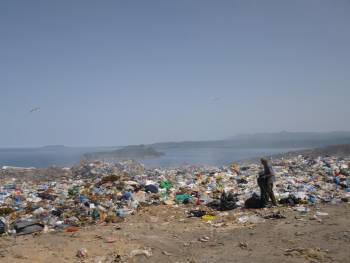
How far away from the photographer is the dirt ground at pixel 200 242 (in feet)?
16.8

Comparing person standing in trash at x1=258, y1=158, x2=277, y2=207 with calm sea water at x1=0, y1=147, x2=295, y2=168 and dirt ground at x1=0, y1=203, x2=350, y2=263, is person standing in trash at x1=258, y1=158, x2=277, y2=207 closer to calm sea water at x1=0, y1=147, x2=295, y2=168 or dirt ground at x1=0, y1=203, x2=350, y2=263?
dirt ground at x1=0, y1=203, x2=350, y2=263

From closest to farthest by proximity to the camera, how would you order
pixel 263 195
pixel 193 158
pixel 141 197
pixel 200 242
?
pixel 200 242, pixel 263 195, pixel 141 197, pixel 193 158

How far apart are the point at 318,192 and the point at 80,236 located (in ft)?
20.0

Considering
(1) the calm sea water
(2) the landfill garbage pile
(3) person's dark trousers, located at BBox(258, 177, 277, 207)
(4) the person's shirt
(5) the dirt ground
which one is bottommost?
(1) the calm sea water

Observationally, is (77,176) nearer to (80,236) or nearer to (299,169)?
(299,169)

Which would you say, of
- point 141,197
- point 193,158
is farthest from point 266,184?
point 193,158

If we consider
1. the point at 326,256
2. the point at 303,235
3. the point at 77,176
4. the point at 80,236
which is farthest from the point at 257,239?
the point at 77,176

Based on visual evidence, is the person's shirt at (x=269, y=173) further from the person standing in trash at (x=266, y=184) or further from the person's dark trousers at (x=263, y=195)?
the person's dark trousers at (x=263, y=195)

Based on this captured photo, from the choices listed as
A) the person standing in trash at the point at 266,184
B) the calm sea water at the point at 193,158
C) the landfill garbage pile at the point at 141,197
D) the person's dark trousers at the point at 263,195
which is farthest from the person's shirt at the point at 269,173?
the calm sea water at the point at 193,158

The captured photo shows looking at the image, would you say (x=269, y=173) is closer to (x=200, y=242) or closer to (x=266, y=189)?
(x=266, y=189)

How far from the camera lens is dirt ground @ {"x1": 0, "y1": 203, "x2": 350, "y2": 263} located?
512 centimetres

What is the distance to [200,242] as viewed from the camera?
5.91m

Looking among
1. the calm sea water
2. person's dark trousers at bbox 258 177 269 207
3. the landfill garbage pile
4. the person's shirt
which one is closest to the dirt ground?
the landfill garbage pile

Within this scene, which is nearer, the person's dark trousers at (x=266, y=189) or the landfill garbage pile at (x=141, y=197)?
the landfill garbage pile at (x=141, y=197)
